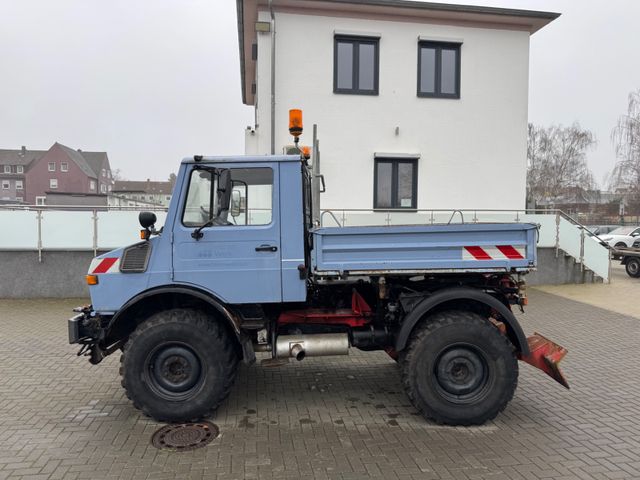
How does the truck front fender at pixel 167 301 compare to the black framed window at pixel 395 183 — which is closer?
the truck front fender at pixel 167 301

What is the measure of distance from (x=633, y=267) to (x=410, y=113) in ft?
30.4

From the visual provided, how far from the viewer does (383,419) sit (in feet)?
13.9

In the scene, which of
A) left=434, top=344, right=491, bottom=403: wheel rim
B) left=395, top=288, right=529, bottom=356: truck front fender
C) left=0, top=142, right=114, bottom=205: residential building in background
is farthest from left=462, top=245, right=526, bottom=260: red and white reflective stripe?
left=0, top=142, right=114, bottom=205: residential building in background

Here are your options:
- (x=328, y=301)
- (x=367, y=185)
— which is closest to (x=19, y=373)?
(x=328, y=301)

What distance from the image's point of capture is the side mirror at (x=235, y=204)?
13.8 feet

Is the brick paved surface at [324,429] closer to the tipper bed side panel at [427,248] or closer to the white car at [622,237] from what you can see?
the tipper bed side panel at [427,248]

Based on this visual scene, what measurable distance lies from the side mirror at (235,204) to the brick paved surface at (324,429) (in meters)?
1.93

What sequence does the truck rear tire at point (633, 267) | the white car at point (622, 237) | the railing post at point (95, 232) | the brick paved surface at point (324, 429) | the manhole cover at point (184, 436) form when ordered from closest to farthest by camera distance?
the brick paved surface at point (324, 429)
the manhole cover at point (184, 436)
the railing post at point (95, 232)
the truck rear tire at point (633, 267)
the white car at point (622, 237)

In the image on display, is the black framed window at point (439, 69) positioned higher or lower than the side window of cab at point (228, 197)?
higher

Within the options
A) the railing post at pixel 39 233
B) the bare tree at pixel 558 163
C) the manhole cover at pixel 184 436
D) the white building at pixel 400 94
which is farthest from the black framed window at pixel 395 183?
the bare tree at pixel 558 163

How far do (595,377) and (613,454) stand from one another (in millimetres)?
2057

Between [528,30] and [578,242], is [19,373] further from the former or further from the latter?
[528,30]

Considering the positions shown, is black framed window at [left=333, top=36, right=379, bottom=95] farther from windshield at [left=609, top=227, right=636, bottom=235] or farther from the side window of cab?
windshield at [left=609, top=227, right=636, bottom=235]

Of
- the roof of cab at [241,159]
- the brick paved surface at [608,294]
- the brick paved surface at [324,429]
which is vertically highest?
the roof of cab at [241,159]
